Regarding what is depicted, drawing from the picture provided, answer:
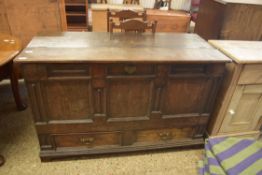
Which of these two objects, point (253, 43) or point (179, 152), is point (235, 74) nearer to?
point (253, 43)

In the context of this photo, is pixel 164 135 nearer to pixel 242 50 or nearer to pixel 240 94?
pixel 240 94

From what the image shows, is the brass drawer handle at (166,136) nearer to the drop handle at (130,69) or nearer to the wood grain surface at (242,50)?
the drop handle at (130,69)

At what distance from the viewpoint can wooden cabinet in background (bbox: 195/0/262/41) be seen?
1564mm

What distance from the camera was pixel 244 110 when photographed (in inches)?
60.8

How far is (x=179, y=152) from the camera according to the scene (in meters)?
1.64

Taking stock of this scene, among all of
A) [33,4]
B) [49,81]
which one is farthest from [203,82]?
[33,4]

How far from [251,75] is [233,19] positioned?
518 millimetres

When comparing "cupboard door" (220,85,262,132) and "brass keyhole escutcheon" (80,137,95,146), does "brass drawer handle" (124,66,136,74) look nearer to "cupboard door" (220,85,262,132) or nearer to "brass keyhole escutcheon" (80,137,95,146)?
"brass keyhole escutcheon" (80,137,95,146)

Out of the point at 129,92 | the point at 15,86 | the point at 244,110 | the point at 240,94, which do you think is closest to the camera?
the point at 129,92

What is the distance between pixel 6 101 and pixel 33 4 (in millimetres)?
1037

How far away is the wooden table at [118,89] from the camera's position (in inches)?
45.8

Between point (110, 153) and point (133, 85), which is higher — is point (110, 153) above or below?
below

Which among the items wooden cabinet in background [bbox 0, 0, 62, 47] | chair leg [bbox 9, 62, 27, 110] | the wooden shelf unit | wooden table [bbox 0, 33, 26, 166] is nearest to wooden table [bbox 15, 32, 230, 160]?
wooden table [bbox 0, 33, 26, 166]

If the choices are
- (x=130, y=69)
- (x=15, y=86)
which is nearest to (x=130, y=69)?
(x=130, y=69)
